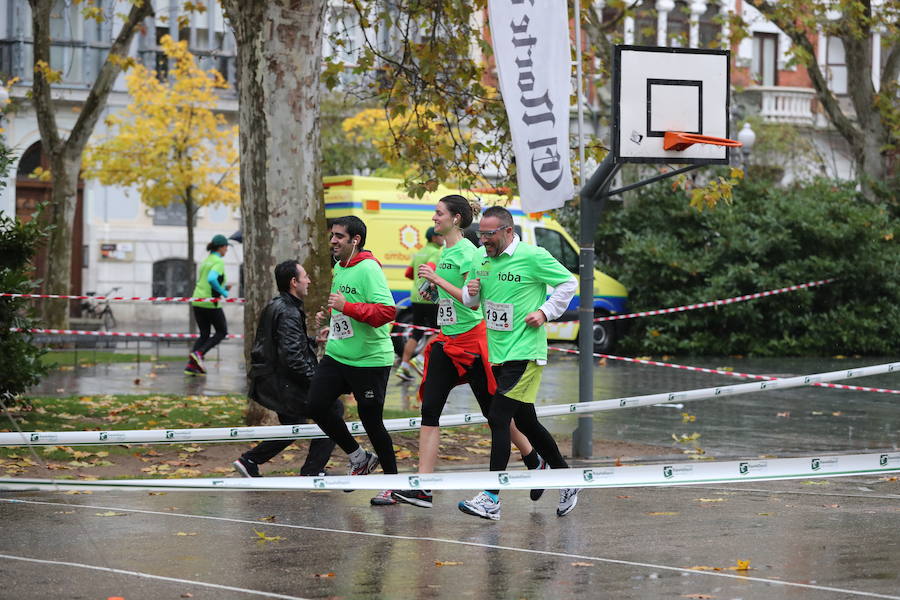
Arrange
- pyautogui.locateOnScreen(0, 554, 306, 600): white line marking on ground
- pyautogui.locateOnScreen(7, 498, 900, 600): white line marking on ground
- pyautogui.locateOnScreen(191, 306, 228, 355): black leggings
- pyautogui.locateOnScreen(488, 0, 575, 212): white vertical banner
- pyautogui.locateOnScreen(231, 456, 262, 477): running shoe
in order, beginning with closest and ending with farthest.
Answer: pyautogui.locateOnScreen(0, 554, 306, 600): white line marking on ground
pyautogui.locateOnScreen(7, 498, 900, 600): white line marking on ground
pyautogui.locateOnScreen(231, 456, 262, 477): running shoe
pyautogui.locateOnScreen(488, 0, 575, 212): white vertical banner
pyautogui.locateOnScreen(191, 306, 228, 355): black leggings

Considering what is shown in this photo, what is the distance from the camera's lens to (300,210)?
11.6 meters

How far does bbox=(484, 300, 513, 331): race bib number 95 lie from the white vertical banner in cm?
278

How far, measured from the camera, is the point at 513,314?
26.5 ft

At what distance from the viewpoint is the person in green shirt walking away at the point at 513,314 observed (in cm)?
802

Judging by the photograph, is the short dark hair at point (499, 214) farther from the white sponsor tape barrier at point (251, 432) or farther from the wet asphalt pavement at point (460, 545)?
the wet asphalt pavement at point (460, 545)

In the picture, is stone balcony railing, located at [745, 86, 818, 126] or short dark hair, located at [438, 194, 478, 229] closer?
short dark hair, located at [438, 194, 478, 229]

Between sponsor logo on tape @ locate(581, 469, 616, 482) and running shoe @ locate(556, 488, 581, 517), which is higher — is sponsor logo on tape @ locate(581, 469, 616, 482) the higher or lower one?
the higher one

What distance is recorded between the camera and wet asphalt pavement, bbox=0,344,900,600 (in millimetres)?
6184

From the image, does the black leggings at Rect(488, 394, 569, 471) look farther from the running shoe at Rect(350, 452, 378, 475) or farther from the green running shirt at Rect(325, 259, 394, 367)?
the running shoe at Rect(350, 452, 378, 475)

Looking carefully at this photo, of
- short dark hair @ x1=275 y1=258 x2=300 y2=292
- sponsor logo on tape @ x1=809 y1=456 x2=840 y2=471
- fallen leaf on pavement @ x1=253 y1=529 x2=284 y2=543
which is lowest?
fallen leaf on pavement @ x1=253 y1=529 x2=284 y2=543

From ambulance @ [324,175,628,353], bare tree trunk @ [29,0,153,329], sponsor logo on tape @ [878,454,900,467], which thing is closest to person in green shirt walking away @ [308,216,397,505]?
sponsor logo on tape @ [878,454,900,467]

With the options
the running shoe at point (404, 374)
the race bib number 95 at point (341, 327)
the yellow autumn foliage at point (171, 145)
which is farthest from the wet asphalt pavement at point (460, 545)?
the yellow autumn foliage at point (171, 145)

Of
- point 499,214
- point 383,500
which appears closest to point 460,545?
point 383,500

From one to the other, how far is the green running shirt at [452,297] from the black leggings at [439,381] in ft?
0.51
